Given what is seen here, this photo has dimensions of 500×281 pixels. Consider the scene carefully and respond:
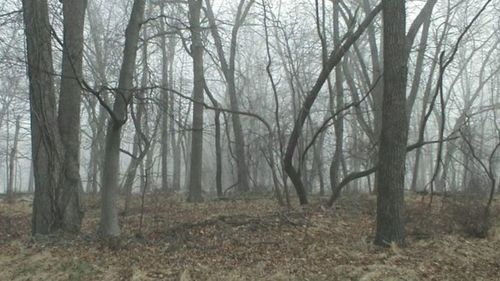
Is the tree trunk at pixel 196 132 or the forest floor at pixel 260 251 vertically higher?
the tree trunk at pixel 196 132

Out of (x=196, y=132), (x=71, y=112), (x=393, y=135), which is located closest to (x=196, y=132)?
(x=196, y=132)

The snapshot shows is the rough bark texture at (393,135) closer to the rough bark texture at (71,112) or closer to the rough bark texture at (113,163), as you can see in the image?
the rough bark texture at (113,163)

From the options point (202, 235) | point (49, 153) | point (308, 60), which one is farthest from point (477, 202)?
point (308, 60)

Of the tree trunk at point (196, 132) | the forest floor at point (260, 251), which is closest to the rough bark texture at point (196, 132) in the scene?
the tree trunk at point (196, 132)

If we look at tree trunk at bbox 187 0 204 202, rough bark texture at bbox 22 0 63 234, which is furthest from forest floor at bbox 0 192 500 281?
tree trunk at bbox 187 0 204 202

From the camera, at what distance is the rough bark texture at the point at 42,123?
9.03 meters

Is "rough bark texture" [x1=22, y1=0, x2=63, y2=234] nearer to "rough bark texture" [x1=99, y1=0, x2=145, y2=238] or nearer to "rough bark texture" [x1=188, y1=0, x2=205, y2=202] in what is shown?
"rough bark texture" [x1=99, y1=0, x2=145, y2=238]

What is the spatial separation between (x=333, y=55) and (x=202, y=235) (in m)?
4.89

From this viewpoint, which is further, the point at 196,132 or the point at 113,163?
the point at 196,132

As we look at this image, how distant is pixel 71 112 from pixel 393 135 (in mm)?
5597

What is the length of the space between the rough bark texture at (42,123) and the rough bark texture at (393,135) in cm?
546

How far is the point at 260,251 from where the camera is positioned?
7969 mm

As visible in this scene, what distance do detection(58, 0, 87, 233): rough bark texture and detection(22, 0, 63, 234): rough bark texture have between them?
0.21 meters

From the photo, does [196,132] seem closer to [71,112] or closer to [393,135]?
[71,112]
